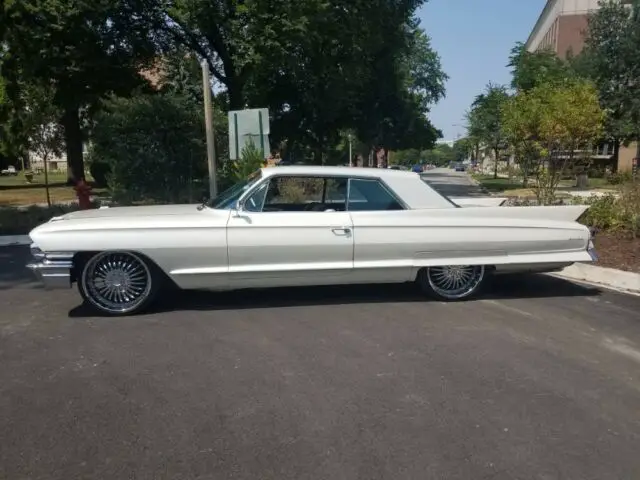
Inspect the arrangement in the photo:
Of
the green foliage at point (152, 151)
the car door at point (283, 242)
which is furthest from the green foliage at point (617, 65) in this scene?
the car door at point (283, 242)

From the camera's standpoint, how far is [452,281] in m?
6.11

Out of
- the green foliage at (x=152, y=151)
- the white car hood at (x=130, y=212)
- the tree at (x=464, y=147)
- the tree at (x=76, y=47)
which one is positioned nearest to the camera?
the white car hood at (x=130, y=212)

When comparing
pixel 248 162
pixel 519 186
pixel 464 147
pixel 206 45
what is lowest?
pixel 519 186

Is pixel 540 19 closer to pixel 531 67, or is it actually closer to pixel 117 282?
pixel 531 67

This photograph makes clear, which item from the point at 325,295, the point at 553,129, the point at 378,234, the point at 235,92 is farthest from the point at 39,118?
the point at 378,234

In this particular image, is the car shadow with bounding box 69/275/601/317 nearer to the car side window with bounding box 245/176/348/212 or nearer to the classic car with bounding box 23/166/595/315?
the classic car with bounding box 23/166/595/315

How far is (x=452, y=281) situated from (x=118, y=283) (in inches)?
131

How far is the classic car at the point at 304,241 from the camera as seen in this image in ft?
17.8

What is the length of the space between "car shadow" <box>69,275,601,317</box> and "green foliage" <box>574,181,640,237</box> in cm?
234

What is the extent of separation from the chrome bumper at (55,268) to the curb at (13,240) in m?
5.83

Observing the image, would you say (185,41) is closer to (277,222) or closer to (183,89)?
(183,89)

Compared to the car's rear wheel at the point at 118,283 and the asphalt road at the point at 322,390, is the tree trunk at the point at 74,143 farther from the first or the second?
the car's rear wheel at the point at 118,283

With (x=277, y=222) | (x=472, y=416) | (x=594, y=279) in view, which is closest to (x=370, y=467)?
(x=472, y=416)

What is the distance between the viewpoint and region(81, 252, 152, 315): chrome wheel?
546 cm
